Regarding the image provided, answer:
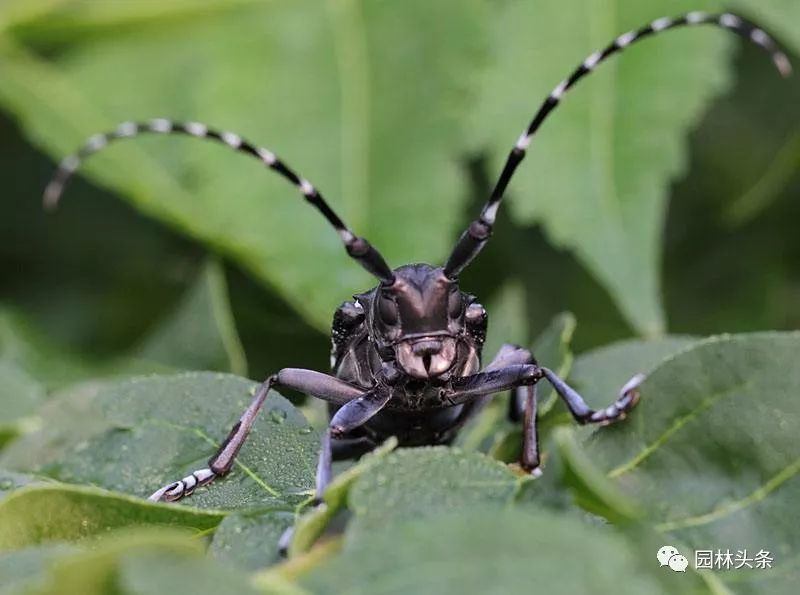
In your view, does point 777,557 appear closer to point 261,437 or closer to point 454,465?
point 454,465

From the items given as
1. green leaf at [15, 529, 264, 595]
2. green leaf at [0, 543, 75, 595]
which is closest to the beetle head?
green leaf at [0, 543, 75, 595]

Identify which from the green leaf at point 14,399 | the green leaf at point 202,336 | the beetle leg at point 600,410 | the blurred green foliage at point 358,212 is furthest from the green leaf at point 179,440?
the green leaf at point 202,336

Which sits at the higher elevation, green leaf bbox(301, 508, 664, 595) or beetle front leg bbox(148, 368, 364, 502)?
green leaf bbox(301, 508, 664, 595)

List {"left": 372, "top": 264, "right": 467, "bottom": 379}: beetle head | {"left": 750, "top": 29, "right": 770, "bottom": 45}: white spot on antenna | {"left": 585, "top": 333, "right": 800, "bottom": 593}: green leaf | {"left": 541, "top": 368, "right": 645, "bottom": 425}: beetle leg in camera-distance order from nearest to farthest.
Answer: {"left": 585, "top": 333, "right": 800, "bottom": 593}: green leaf
{"left": 541, "top": 368, "right": 645, "bottom": 425}: beetle leg
{"left": 372, "top": 264, "right": 467, "bottom": 379}: beetle head
{"left": 750, "top": 29, "right": 770, "bottom": 45}: white spot on antenna

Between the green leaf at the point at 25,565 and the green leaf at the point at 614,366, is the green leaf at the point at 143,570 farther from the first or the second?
the green leaf at the point at 614,366

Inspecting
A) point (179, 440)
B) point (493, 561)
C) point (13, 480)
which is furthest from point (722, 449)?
point (13, 480)

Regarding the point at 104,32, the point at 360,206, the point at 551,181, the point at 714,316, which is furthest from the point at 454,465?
the point at 104,32

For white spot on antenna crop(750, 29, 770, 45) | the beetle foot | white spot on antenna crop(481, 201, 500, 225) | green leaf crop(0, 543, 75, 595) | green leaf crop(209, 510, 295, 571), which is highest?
white spot on antenna crop(750, 29, 770, 45)

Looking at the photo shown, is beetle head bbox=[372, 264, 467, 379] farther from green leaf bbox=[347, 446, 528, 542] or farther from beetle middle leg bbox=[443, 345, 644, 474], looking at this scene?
green leaf bbox=[347, 446, 528, 542]
